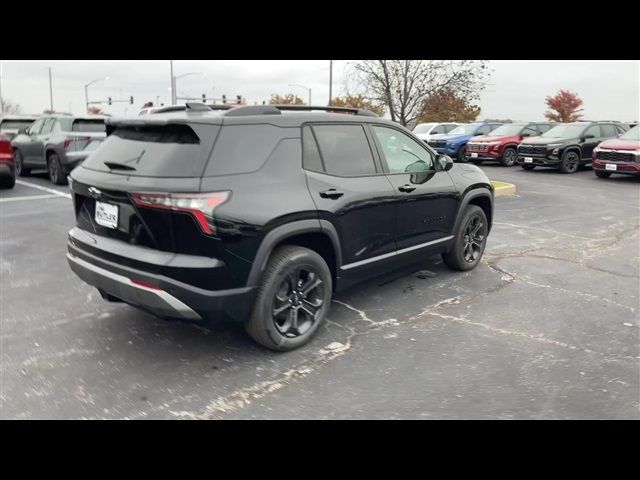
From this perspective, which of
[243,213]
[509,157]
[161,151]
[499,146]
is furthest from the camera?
[509,157]

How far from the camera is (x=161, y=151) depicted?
3309mm

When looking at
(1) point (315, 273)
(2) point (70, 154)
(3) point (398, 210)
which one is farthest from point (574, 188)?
(2) point (70, 154)

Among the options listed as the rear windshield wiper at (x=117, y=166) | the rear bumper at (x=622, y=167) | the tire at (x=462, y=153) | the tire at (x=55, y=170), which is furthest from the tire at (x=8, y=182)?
the rear bumper at (x=622, y=167)

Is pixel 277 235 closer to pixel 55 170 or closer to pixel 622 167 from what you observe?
pixel 55 170

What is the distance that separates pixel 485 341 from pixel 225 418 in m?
2.12

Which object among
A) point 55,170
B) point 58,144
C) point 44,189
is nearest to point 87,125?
point 58,144

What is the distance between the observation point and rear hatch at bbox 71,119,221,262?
10.1 ft

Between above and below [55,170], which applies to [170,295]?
below

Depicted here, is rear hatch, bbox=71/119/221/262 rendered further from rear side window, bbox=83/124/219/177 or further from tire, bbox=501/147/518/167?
tire, bbox=501/147/518/167

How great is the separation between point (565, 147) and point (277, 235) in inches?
618

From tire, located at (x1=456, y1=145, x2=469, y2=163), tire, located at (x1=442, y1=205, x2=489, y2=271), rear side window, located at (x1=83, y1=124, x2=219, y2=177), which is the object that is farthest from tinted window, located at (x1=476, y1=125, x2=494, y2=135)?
rear side window, located at (x1=83, y1=124, x2=219, y2=177)

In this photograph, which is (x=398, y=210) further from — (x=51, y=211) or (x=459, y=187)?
(x=51, y=211)

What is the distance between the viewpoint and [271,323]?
348 centimetres

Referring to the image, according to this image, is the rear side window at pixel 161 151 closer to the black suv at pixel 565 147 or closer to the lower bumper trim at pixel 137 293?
the lower bumper trim at pixel 137 293
